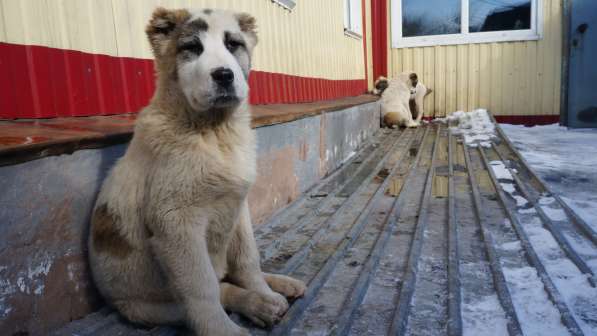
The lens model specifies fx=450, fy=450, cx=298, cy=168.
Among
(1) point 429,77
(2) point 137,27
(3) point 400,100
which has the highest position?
(2) point 137,27

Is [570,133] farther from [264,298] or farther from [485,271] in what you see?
[264,298]

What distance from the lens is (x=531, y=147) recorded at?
6168 mm

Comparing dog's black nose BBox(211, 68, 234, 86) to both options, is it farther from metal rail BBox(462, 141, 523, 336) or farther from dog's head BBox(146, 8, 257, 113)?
metal rail BBox(462, 141, 523, 336)

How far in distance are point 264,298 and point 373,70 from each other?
8835mm

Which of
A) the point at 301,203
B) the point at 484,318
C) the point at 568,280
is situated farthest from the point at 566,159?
the point at 484,318

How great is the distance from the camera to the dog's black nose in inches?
68.7

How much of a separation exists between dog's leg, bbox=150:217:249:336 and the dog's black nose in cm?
52

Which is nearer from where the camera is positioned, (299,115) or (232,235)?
(232,235)

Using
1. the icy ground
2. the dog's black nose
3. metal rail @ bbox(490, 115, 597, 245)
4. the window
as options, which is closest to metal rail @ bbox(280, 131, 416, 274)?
the dog's black nose

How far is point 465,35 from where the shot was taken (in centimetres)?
943

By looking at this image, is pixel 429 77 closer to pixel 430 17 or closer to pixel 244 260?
pixel 430 17

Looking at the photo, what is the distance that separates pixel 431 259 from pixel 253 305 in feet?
3.63

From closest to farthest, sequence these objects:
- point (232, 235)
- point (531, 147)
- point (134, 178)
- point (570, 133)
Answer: point (134, 178), point (232, 235), point (531, 147), point (570, 133)

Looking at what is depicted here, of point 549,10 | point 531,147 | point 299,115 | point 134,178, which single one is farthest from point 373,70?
point 134,178
